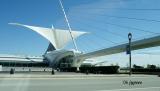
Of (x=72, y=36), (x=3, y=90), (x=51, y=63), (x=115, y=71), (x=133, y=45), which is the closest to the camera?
(x=3, y=90)

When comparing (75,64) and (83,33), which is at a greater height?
(83,33)

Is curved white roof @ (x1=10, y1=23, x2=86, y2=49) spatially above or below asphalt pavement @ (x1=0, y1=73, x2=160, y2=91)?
above

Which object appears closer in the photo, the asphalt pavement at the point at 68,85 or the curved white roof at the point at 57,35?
the asphalt pavement at the point at 68,85

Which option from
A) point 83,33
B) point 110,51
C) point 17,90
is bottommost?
point 17,90

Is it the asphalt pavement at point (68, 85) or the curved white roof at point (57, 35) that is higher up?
the curved white roof at point (57, 35)

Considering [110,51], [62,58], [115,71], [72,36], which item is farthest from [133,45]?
[62,58]

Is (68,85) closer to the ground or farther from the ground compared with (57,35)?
closer to the ground

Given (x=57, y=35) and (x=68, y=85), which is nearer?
(x=68, y=85)

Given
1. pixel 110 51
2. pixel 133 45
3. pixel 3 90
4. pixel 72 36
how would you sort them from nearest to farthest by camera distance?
pixel 3 90 → pixel 133 45 → pixel 110 51 → pixel 72 36

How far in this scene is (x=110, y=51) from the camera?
3561 inches

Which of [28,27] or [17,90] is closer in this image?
[17,90]

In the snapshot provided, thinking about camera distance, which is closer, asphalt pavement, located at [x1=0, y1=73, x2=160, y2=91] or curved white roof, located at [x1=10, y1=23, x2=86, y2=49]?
asphalt pavement, located at [x1=0, y1=73, x2=160, y2=91]

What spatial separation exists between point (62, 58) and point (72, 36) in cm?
1148

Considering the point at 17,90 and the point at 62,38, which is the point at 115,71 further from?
the point at 62,38
